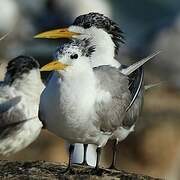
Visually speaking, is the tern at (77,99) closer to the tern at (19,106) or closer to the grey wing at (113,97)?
the grey wing at (113,97)

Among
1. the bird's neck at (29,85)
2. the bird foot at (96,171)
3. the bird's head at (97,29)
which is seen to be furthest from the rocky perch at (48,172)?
the bird's neck at (29,85)

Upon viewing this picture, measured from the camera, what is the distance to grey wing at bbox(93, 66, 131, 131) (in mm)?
6844

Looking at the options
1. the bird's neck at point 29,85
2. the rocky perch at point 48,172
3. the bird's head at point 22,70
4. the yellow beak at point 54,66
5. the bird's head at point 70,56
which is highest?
the bird's head at point 22,70

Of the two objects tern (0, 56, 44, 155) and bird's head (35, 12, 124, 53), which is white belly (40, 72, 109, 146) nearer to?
bird's head (35, 12, 124, 53)

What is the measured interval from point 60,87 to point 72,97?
4.5 inches

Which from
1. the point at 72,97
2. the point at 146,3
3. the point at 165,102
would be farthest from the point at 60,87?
the point at 146,3

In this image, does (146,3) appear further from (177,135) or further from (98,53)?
(98,53)

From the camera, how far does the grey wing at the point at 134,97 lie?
24.4 feet

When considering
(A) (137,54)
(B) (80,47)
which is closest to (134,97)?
(B) (80,47)

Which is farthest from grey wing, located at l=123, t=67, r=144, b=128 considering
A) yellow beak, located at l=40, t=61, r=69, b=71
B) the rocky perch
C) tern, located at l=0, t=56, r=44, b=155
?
tern, located at l=0, t=56, r=44, b=155

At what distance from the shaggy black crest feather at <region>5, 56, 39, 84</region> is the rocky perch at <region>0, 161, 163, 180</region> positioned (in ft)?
6.90

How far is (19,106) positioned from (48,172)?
7.64 ft

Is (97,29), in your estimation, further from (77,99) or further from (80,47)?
(77,99)

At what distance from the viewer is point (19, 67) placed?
31.2 ft
